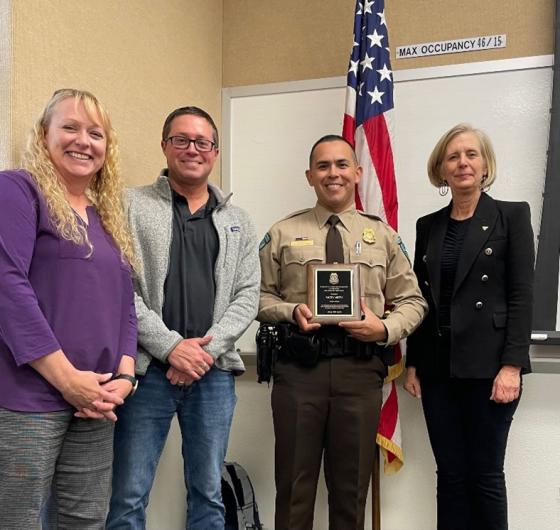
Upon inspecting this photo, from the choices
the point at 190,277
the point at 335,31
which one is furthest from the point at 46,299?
the point at 335,31

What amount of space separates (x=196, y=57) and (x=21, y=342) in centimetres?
214

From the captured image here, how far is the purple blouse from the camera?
1.34 metres

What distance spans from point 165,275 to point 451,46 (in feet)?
6.45

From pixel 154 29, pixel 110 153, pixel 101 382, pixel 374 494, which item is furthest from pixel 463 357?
pixel 154 29

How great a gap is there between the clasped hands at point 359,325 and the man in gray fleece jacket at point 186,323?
173mm

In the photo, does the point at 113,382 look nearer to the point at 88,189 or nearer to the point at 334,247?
the point at 88,189

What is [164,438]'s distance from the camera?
1833mm

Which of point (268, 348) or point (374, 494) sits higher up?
point (268, 348)

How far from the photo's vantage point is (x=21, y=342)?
1.33 m

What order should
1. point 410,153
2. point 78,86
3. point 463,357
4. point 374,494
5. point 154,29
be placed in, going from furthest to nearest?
point 410,153 < point 154,29 < point 374,494 < point 78,86 < point 463,357

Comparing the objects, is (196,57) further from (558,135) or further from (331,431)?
(331,431)

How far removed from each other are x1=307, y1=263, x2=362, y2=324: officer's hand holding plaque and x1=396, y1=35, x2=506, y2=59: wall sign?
1.47 metres

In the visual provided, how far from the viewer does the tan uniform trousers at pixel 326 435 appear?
6.48 feet

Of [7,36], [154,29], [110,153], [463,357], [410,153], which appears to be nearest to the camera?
[110,153]
